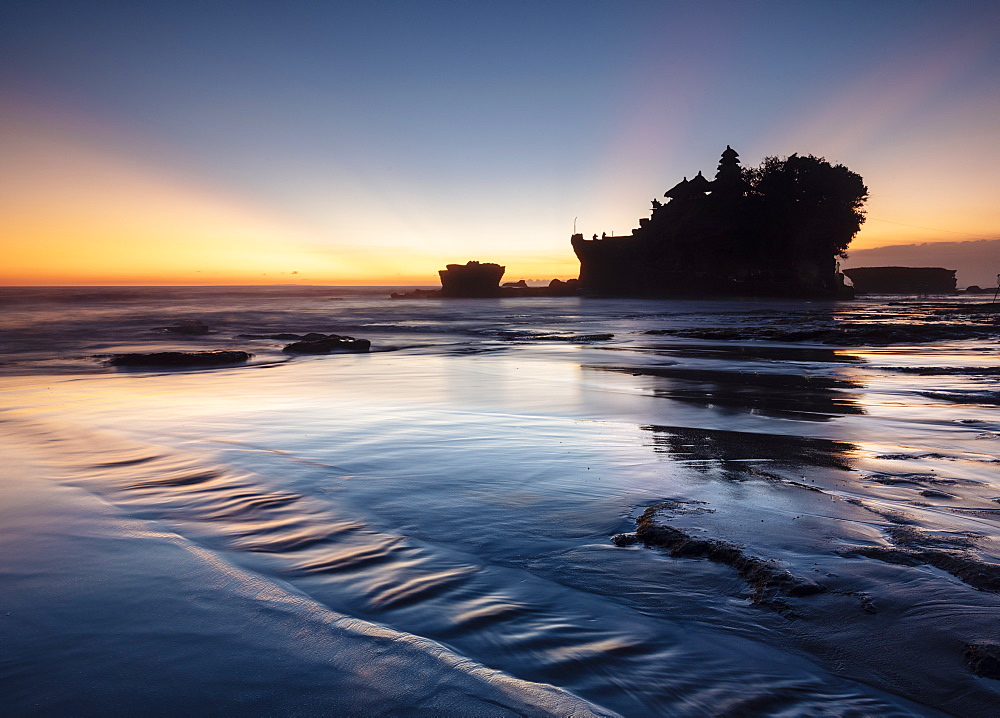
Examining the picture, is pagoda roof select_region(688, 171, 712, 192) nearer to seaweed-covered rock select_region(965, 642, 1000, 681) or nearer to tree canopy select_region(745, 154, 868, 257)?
tree canopy select_region(745, 154, 868, 257)

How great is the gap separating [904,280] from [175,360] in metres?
151

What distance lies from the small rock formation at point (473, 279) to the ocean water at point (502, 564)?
115344 millimetres

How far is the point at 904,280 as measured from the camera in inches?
4938

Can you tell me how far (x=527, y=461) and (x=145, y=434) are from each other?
4.23 meters

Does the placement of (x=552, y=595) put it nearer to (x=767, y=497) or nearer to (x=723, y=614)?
(x=723, y=614)

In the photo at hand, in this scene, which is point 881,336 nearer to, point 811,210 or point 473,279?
point 811,210

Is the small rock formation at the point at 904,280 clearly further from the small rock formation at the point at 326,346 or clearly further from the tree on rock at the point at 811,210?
the small rock formation at the point at 326,346

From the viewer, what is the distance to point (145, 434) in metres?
5.99

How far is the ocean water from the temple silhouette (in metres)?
81.1

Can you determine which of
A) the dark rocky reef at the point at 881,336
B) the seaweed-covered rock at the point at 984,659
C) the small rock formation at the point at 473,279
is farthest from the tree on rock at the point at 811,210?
the seaweed-covered rock at the point at 984,659

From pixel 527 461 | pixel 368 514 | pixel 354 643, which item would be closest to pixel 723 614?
pixel 354 643

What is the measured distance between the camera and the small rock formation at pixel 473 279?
12056 centimetres

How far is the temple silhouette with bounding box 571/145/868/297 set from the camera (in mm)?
75750

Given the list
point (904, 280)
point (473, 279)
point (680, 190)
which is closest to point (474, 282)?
point (473, 279)
